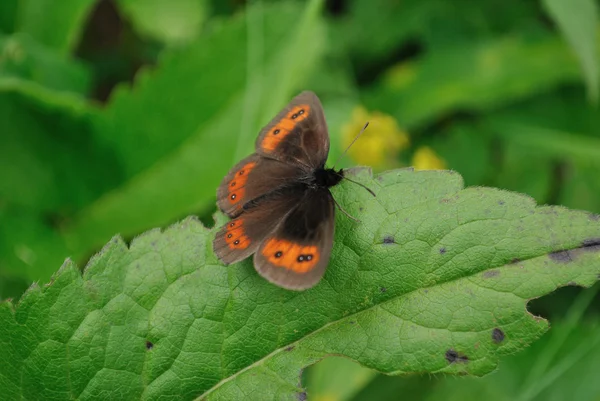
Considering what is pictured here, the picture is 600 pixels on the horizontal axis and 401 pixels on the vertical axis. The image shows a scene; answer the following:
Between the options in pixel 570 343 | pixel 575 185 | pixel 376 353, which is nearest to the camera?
pixel 376 353

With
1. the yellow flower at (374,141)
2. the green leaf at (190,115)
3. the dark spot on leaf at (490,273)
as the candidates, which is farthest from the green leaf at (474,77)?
the dark spot on leaf at (490,273)

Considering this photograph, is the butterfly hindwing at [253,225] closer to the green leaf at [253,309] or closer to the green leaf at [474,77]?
the green leaf at [253,309]

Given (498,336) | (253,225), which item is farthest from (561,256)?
(253,225)

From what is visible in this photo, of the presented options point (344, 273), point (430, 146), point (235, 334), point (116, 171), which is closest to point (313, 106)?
point (344, 273)

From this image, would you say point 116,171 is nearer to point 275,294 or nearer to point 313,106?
point 313,106

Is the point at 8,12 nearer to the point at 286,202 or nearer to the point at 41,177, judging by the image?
the point at 41,177

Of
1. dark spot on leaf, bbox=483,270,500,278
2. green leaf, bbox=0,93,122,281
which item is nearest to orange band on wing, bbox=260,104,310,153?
dark spot on leaf, bbox=483,270,500,278

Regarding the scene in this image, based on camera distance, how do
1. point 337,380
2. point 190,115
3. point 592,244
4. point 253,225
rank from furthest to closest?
point 190,115
point 337,380
point 253,225
point 592,244
